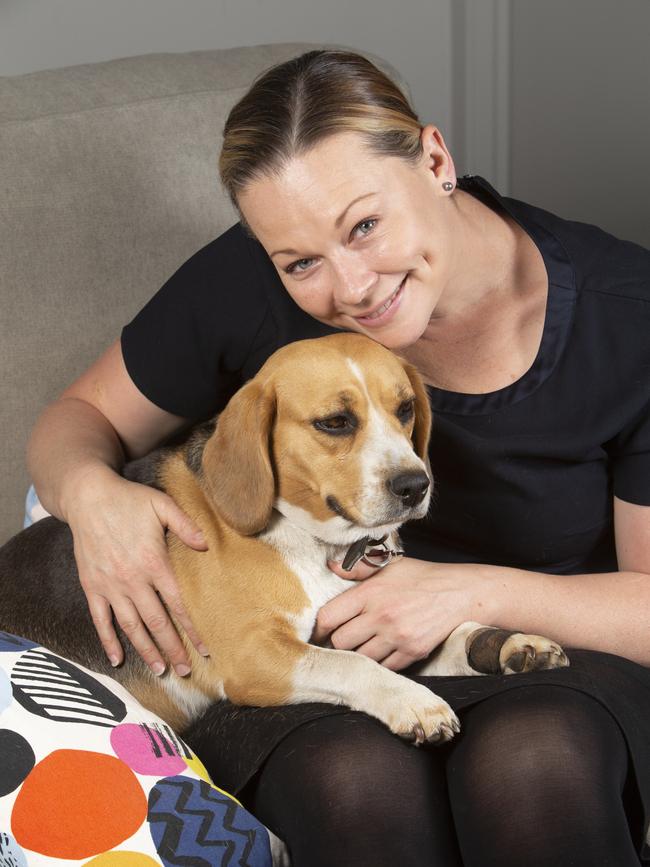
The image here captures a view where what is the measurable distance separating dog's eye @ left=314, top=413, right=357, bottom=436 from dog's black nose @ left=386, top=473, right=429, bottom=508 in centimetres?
11

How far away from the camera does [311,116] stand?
141 centimetres

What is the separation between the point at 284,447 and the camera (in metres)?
1.50

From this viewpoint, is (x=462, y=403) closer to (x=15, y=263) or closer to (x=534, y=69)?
(x=15, y=263)

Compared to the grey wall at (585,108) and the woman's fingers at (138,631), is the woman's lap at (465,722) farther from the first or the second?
the grey wall at (585,108)

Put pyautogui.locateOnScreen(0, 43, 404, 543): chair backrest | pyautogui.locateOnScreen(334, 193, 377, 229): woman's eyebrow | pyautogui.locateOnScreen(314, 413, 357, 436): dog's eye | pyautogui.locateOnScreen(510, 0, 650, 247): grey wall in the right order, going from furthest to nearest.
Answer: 1. pyautogui.locateOnScreen(510, 0, 650, 247): grey wall
2. pyautogui.locateOnScreen(0, 43, 404, 543): chair backrest
3. pyautogui.locateOnScreen(314, 413, 357, 436): dog's eye
4. pyautogui.locateOnScreen(334, 193, 377, 229): woman's eyebrow

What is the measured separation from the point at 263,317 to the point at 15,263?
530 mm

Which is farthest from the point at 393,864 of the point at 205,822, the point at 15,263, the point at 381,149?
the point at 15,263

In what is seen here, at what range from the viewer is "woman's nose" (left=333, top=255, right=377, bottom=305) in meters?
1.41

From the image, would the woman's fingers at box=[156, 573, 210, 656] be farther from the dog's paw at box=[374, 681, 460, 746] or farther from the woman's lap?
the dog's paw at box=[374, 681, 460, 746]

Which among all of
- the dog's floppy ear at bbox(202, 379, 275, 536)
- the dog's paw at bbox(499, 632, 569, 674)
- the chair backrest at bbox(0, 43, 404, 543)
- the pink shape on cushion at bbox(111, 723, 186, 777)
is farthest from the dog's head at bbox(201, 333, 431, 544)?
the chair backrest at bbox(0, 43, 404, 543)

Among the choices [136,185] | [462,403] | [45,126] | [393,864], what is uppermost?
[45,126]

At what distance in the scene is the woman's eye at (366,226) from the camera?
1.39 meters

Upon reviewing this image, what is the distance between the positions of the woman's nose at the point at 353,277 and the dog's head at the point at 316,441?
104 millimetres

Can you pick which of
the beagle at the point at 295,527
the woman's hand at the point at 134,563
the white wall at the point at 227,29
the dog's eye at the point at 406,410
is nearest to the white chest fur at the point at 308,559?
the beagle at the point at 295,527
